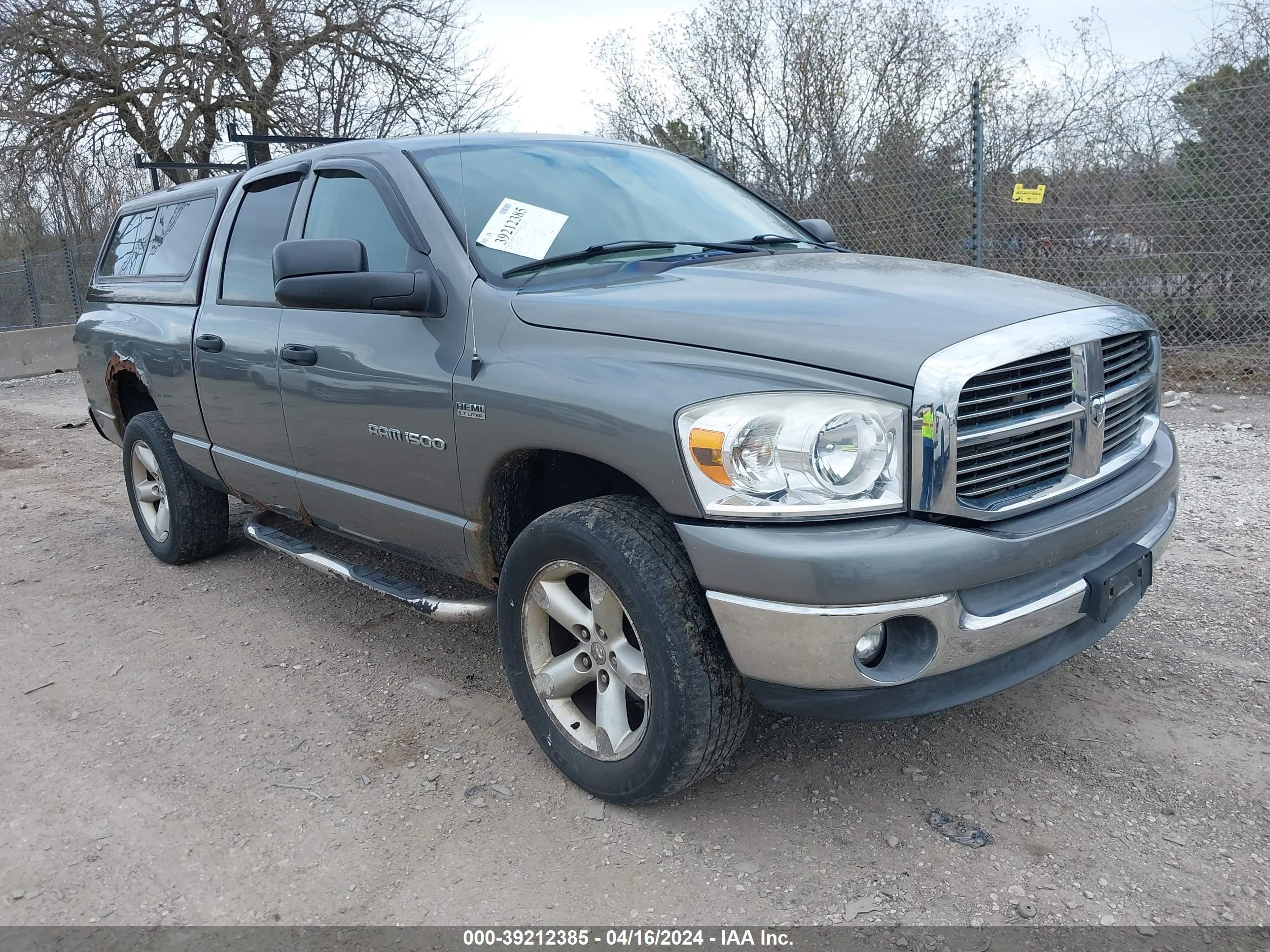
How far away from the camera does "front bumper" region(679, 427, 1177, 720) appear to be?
2119 mm

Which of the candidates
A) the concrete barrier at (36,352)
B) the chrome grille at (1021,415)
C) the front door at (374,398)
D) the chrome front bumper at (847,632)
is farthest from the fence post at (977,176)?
the concrete barrier at (36,352)

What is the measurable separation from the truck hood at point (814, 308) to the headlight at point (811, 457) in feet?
0.33

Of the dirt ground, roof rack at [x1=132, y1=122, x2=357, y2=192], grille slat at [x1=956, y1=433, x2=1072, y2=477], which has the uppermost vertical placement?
roof rack at [x1=132, y1=122, x2=357, y2=192]

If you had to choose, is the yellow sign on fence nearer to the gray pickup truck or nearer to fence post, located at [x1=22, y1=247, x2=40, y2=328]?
the gray pickup truck

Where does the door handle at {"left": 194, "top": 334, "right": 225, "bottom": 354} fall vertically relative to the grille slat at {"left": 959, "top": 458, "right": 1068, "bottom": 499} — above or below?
above

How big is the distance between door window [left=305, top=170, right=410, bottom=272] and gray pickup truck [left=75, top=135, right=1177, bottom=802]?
0.05 ft

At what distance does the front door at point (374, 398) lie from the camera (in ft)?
9.87

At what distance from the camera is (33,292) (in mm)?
16531

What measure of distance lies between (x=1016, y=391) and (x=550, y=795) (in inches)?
66.2

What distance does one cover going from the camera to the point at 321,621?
4207 millimetres

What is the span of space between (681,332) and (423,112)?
16.4 metres

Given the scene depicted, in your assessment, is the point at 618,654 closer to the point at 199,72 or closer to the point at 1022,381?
the point at 1022,381

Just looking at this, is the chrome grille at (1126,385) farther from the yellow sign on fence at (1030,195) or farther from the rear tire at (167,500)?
the yellow sign on fence at (1030,195)

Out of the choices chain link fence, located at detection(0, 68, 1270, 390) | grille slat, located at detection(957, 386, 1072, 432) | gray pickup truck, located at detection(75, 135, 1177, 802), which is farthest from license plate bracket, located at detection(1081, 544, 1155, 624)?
chain link fence, located at detection(0, 68, 1270, 390)
